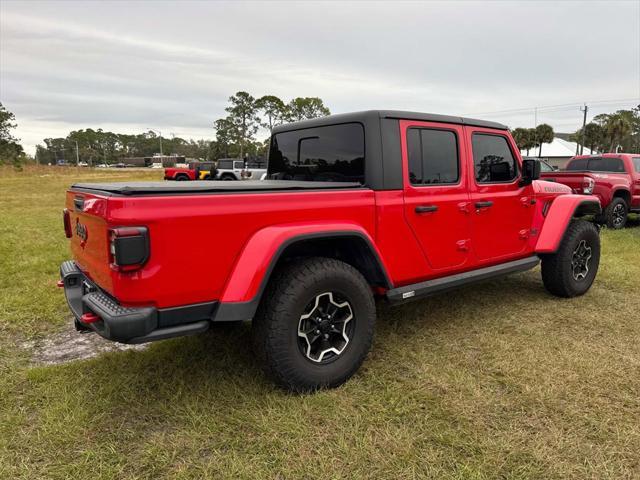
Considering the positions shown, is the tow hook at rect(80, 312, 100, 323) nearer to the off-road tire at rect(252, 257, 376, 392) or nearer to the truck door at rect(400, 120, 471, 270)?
the off-road tire at rect(252, 257, 376, 392)

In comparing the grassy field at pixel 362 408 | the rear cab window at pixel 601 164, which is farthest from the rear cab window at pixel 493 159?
the rear cab window at pixel 601 164

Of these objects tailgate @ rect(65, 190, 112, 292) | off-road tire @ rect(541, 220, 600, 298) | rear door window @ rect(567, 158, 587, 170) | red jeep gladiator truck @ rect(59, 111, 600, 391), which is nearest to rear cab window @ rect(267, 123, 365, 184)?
red jeep gladiator truck @ rect(59, 111, 600, 391)

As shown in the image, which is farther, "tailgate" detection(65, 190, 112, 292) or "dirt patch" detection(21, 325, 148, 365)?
"dirt patch" detection(21, 325, 148, 365)

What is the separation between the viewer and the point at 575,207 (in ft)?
15.0

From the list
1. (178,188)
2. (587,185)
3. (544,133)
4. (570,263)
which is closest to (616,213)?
(587,185)

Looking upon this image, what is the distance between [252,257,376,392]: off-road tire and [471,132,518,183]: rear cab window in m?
1.72

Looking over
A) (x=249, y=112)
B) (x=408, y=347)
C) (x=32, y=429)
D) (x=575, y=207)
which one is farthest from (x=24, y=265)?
(x=249, y=112)

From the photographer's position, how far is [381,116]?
128 inches

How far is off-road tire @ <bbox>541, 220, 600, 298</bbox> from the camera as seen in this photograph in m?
4.60

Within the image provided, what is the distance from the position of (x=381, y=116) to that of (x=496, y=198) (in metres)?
1.43

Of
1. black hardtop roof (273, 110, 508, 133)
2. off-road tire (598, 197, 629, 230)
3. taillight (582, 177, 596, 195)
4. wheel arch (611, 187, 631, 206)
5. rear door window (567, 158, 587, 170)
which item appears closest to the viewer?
black hardtop roof (273, 110, 508, 133)

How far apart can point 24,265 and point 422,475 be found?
19.2ft

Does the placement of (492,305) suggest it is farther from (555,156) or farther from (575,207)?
(555,156)

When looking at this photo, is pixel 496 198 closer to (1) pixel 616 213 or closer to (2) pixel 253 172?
(1) pixel 616 213
